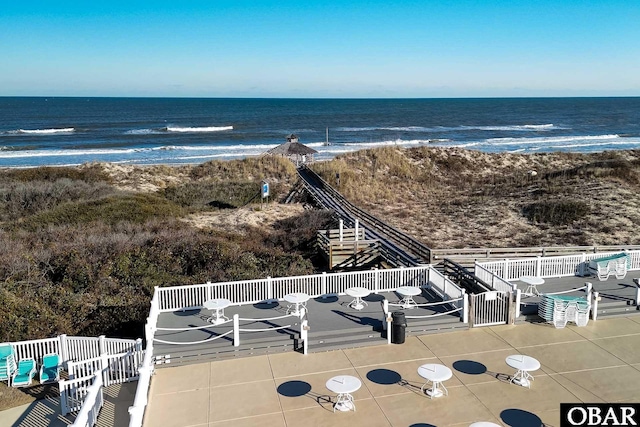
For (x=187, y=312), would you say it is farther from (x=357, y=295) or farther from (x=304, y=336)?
(x=357, y=295)

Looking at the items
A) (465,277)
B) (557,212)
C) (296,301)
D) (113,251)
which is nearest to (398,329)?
(296,301)

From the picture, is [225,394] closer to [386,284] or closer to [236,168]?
[386,284]

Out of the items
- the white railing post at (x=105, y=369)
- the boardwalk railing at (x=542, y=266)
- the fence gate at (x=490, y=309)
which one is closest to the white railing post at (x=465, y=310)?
the fence gate at (x=490, y=309)

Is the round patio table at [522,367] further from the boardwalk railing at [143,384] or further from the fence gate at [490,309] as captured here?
the boardwalk railing at [143,384]

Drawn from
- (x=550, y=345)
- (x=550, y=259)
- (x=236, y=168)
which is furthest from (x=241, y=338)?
(x=236, y=168)

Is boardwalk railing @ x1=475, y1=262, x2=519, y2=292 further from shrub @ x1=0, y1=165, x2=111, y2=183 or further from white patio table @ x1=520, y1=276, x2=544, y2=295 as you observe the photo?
shrub @ x1=0, y1=165, x2=111, y2=183
